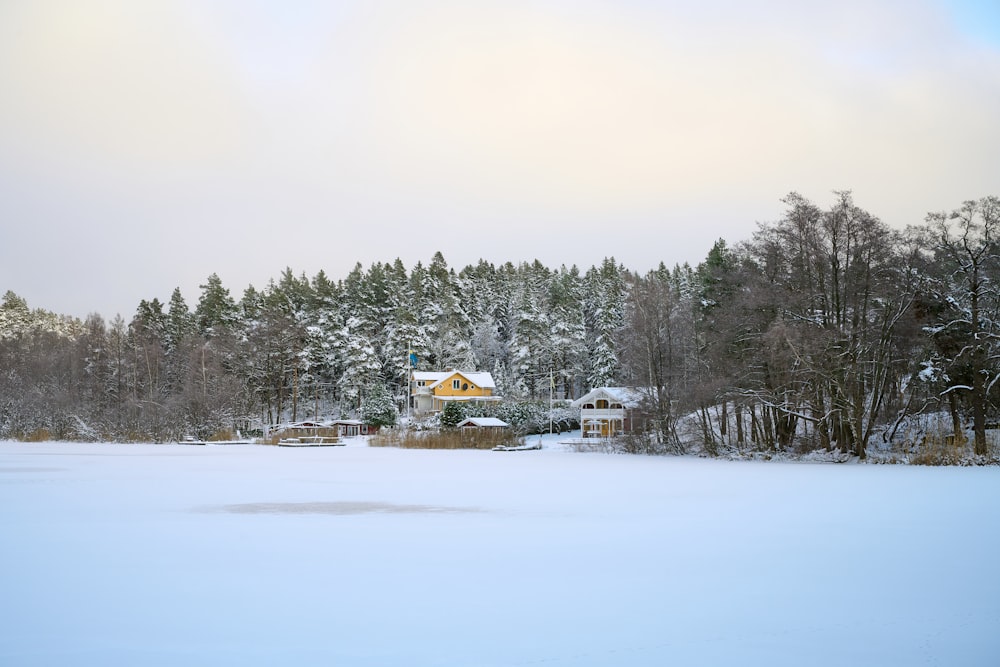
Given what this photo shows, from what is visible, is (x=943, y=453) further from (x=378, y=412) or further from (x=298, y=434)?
(x=298, y=434)

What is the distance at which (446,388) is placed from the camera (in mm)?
70375

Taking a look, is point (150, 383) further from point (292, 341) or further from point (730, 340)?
point (730, 340)

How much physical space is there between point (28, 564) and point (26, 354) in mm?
77526

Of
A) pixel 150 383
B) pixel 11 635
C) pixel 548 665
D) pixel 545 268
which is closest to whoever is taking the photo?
pixel 548 665

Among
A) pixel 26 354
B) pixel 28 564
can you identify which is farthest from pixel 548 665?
pixel 26 354

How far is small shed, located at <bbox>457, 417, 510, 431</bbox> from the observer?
53.2m

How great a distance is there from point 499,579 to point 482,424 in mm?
45835

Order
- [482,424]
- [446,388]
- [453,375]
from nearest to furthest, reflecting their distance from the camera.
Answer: [482,424] < [453,375] < [446,388]

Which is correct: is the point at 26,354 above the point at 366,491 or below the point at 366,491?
above

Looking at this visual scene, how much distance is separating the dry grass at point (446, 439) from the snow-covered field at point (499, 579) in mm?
32136

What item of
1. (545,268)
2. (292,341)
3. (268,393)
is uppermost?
(545,268)

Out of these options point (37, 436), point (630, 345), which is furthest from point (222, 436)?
point (630, 345)

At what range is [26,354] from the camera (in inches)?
2938

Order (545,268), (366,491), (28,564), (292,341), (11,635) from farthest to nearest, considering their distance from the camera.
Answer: (545,268)
(292,341)
(366,491)
(28,564)
(11,635)
